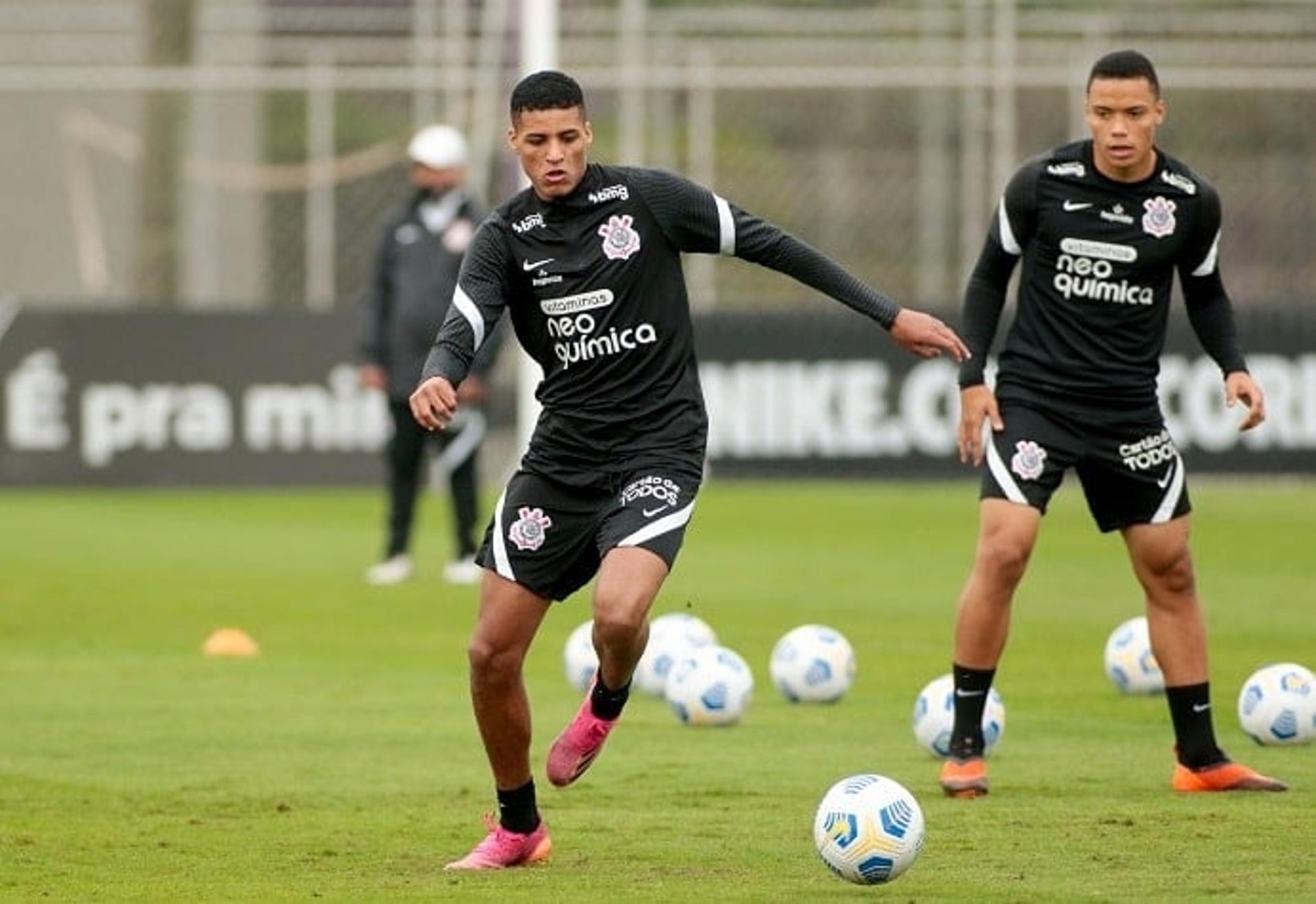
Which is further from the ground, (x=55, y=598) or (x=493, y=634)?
(x=493, y=634)

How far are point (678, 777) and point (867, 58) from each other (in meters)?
17.5

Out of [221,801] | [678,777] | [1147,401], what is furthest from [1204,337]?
[221,801]

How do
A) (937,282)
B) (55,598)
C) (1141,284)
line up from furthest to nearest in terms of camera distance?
(937,282) → (55,598) → (1141,284)

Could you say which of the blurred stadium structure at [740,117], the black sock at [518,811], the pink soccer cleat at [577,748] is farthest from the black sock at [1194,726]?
the blurred stadium structure at [740,117]

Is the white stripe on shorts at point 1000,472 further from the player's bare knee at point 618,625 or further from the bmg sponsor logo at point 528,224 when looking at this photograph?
the bmg sponsor logo at point 528,224

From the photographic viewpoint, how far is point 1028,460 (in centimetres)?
915

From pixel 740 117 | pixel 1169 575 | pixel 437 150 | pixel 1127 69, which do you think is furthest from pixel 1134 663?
pixel 740 117

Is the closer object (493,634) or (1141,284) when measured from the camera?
(493,634)

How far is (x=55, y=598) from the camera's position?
16609 millimetres

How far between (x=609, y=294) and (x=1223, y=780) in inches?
103

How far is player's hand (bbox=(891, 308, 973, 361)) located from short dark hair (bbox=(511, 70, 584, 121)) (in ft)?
3.53

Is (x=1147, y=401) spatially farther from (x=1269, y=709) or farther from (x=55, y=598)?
(x=55, y=598)

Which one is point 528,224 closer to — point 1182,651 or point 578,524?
point 578,524

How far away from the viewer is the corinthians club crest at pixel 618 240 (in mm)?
8172
